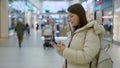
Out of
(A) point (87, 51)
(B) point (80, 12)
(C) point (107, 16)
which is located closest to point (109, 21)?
(C) point (107, 16)

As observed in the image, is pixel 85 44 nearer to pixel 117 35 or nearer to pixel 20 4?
pixel 117 35

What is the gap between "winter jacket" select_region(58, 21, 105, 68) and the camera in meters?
2.79

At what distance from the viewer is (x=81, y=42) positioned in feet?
9.41

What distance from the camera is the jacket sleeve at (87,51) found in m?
2.78

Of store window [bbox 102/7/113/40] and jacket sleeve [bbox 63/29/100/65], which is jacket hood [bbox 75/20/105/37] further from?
store window [bbox 102/7/113/40]

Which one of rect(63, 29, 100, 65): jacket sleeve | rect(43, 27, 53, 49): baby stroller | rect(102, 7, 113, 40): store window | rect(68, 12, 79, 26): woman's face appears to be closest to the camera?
rect(63, 29, 100, 65): jacket sleeve

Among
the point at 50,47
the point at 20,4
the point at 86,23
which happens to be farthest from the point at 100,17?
the point at 86,23

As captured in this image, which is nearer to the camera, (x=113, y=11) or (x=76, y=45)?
(x=76, y=45)

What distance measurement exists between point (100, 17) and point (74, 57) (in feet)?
88.4

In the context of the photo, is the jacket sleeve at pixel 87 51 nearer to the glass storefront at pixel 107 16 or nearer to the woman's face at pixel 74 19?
the woman's face at pixel 74 19

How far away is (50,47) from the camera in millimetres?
17891

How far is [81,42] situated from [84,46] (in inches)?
2.5

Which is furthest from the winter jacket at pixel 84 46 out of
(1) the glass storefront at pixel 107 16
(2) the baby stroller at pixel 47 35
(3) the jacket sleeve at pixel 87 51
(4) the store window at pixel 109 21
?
(4) the store window at pixel 109 21

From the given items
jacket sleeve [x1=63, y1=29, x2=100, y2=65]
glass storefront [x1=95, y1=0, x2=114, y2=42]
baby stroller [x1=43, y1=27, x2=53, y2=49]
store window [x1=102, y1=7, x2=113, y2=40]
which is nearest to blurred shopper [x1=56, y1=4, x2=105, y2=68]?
jacket sleeve [x1=63, y1=29, x2=100, y2=65]
